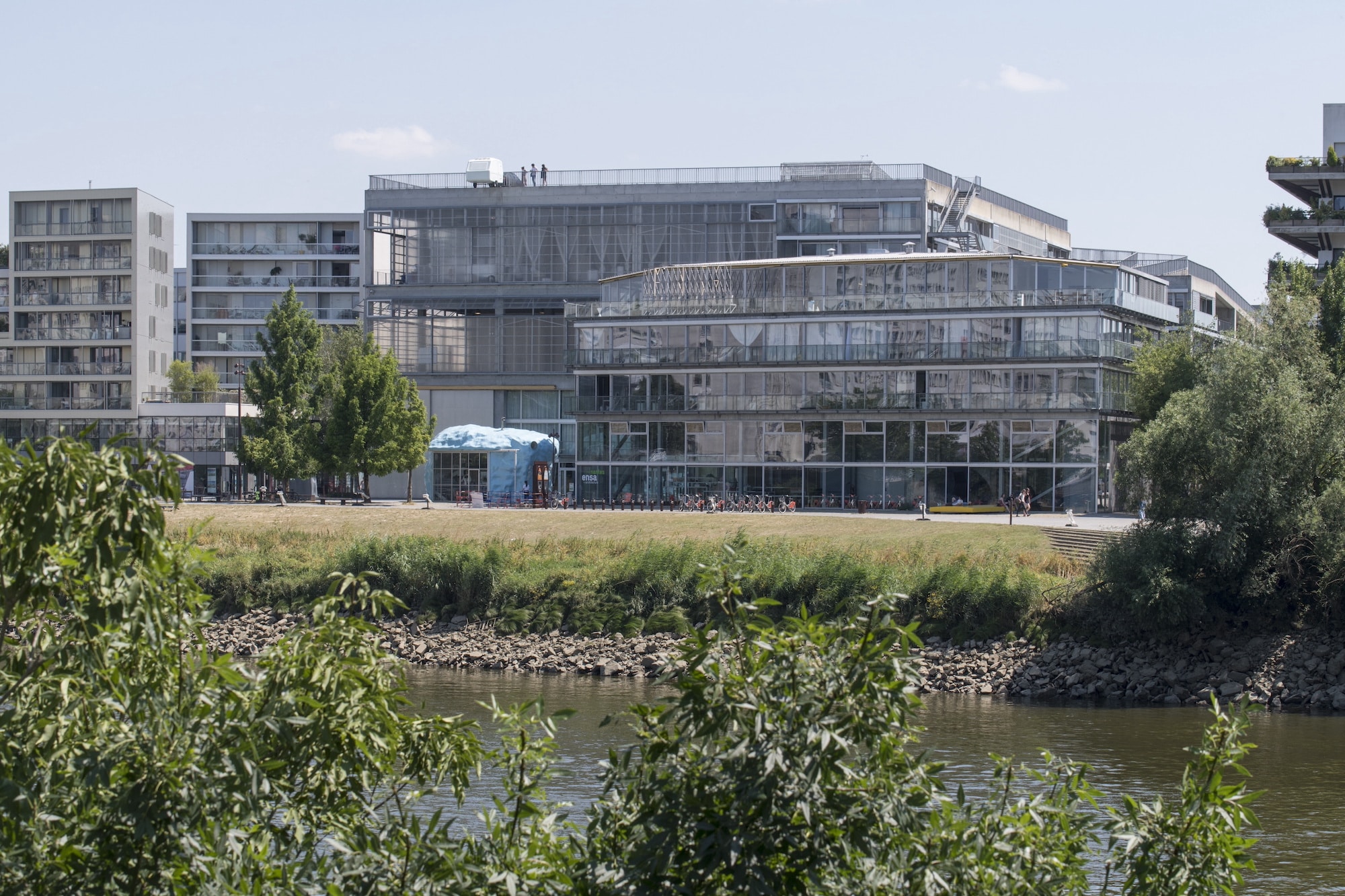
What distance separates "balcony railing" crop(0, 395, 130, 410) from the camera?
327 ft

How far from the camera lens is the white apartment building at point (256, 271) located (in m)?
120

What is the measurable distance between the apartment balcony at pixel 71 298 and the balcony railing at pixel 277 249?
2098 centimetres

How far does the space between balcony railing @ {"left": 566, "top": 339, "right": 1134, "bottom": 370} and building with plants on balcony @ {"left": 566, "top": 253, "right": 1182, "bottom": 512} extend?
0.29 feet

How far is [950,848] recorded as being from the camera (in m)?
9.22

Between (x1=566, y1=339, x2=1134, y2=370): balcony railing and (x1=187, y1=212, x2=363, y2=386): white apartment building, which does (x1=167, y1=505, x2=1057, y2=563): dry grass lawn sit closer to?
(x1=566, y1=339, x2=1134, y2=370): balcony railing

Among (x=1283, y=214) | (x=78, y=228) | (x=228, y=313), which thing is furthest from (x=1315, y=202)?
(x=228, y=313)

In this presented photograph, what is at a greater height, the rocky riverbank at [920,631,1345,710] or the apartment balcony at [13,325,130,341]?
the apartment balcony at [13,325,130,341]

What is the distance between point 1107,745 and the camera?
1254 inches

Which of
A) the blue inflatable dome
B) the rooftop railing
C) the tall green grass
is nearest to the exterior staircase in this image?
the tall green grass

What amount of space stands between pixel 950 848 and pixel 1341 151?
7330cm

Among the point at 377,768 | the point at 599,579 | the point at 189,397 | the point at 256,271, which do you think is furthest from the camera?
the point at 256,271

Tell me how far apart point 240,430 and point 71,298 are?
77.0 ft

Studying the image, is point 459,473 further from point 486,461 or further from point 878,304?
point 878,304

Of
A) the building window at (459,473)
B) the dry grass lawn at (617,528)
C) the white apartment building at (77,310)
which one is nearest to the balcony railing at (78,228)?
the white apartment building at (77,310)
